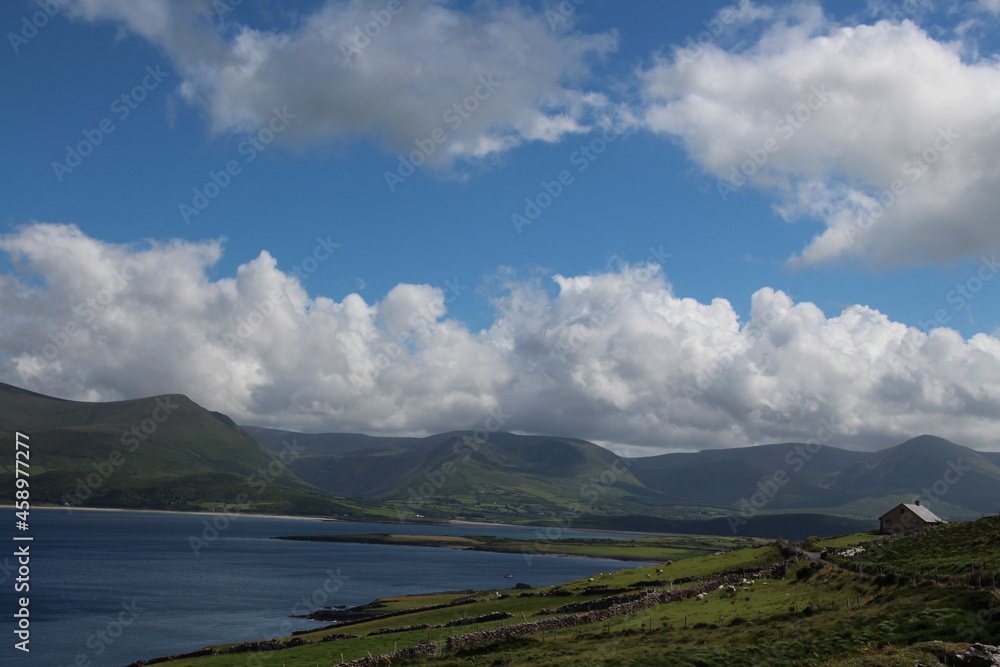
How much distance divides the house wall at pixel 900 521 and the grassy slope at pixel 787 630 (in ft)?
110

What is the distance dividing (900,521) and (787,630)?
245 feet

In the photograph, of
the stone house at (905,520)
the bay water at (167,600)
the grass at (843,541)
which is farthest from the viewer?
the stone house at (905,520)

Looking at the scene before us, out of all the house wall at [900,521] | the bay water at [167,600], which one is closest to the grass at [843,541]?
the house wall at [900,521]

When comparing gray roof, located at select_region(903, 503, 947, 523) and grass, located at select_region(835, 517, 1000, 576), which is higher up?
grass, located at select_region(835, 517, 1000, 576)

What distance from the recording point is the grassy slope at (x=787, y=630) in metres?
34.1

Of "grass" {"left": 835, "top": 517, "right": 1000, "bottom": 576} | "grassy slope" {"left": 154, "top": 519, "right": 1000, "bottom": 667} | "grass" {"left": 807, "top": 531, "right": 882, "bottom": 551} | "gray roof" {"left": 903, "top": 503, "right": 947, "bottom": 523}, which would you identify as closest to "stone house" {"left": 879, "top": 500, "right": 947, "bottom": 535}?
"gray roof" {"left": 903, "top": 503, "right": 947, "bottom": 523}

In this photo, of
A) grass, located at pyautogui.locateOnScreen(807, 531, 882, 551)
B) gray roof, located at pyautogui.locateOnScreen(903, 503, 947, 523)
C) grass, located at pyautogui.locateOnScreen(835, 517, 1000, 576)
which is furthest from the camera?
gray roof, located at pyautogui.locateOnScreen(903, 503, 947, 523)

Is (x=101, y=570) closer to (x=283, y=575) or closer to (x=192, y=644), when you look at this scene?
(x=283, y=575)

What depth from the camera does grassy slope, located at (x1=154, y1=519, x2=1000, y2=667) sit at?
34.1 meters

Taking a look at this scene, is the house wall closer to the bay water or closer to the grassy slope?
the grassy slope

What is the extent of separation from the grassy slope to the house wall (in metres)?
33.6

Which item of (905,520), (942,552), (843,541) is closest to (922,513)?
(905,520)

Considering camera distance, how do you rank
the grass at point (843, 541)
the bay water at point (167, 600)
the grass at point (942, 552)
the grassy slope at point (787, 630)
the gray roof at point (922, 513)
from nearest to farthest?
the grassy slope at point (787, 630)
the grass at point (942, 552)
the grass at point (843, 541)
the bay water at point (167, 600)
the gray roof at point (922, 513)

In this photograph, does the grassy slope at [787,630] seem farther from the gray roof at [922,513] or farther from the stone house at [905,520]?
the gray roof at [922,513]
